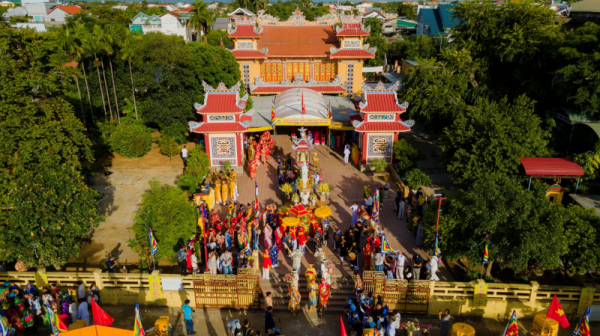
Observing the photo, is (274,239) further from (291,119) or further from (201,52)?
(201,52)

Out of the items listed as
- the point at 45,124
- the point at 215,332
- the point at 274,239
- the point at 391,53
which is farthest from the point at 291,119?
the point at 391,53

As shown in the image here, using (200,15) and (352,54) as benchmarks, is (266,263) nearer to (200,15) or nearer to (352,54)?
(352,54)

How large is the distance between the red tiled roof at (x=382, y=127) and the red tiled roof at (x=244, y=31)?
1598cm

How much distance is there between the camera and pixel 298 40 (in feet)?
124

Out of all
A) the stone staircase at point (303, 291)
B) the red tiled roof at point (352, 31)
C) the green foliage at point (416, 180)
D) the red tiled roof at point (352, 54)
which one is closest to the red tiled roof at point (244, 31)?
the red tiled roof at point (352, 54)

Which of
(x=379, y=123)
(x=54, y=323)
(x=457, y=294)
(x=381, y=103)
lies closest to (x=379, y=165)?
(x=379, y=123)

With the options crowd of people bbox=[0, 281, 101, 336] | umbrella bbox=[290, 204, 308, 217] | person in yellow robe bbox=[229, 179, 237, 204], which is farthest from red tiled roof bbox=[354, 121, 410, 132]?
crowd of people bbox=[0, 281, 101, 336]

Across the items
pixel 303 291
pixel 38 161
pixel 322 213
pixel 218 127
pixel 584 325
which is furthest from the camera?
pixel 218 127

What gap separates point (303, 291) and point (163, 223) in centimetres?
527

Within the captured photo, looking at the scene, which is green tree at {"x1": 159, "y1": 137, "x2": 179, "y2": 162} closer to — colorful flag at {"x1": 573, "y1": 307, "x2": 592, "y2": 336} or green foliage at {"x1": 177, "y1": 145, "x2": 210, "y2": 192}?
green foliage at {"x1": 177, "y1": 145, "x2": 210, "y2": 192}

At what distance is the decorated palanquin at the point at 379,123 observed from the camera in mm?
23766

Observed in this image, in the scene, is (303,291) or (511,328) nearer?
(511,328)

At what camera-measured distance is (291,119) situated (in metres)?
26.0

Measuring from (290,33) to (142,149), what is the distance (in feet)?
63.2
